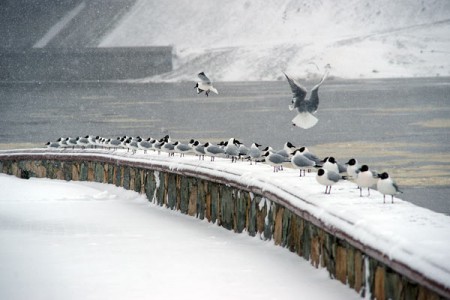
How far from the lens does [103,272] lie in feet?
41.5

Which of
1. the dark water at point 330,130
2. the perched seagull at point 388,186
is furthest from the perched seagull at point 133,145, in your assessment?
the perched seagull at point 388,186

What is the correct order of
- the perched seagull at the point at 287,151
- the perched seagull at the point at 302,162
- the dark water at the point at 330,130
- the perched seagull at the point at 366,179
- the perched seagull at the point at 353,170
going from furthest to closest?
the dark water at the point at 330,130, the perched seagull at the point at 287,151, the perched seagull at the point at 302,162, the perched seagull at the point at 353,170, the perched seagull at the point at 366,179

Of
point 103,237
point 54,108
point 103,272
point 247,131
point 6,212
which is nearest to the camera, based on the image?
point 103,272

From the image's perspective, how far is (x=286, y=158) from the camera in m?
17.0

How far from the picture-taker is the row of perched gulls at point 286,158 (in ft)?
42.6

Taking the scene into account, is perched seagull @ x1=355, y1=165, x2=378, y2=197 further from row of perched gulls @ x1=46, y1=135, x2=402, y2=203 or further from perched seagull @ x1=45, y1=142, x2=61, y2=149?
perched seagull @ x1=45, y1=142, x2=61, y2=149

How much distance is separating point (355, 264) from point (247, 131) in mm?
59715

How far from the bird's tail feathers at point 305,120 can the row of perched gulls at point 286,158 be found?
3.40 meters

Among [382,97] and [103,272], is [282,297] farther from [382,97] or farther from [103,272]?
[382,97]

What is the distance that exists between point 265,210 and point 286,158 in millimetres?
1975

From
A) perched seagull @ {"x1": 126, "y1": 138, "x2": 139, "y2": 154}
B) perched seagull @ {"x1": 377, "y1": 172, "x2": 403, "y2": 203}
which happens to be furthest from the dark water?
perched seagull @ {"x1": 377, "y1": 172, "x2": 403, "y2": 203}

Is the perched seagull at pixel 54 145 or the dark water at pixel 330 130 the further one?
the dark water at pixel 330 130

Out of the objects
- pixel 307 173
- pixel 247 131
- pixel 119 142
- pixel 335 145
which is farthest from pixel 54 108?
pixel 307 173

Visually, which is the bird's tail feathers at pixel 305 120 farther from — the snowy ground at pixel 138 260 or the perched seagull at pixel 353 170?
the perched seagull at pixel 353 170
